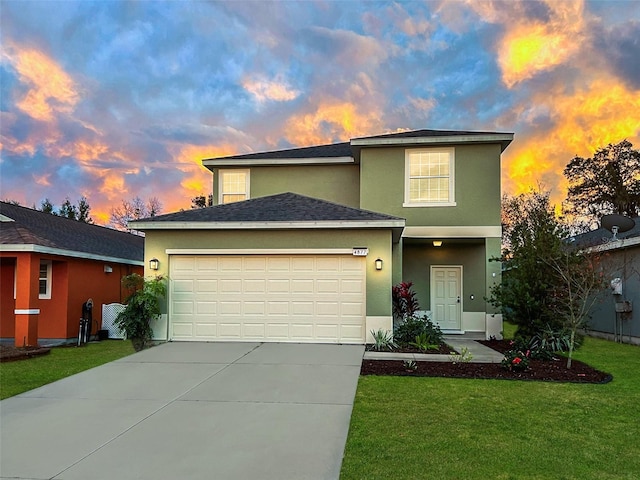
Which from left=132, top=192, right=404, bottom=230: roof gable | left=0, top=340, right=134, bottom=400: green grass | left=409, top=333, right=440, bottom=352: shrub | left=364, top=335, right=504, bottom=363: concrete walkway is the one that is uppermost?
left=132, top=192, right=404, bottom=230: roof gable

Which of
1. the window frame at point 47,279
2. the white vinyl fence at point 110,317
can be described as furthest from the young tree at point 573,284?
the window frame at point 47,279

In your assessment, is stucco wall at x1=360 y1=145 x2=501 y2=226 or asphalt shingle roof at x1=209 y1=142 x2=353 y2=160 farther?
asphalt shingle roof at x1=209 y1=142 x2=353 y2=160

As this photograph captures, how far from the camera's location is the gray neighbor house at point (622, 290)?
1340 centimetres

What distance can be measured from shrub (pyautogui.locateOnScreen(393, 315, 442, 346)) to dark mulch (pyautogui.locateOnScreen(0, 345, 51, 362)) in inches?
342

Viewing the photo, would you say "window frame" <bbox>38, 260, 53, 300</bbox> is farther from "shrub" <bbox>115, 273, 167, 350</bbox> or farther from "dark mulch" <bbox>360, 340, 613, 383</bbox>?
"dark mulch" <bbox>360, 340, 613, 383</bbox>

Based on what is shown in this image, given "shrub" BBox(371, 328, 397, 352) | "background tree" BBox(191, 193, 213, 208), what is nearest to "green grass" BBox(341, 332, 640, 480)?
"shrub" BBox(371, 328, 397, 352)

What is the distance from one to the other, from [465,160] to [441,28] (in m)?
4.12

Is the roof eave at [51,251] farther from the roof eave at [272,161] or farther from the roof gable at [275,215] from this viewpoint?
the roof eave at [272,161]

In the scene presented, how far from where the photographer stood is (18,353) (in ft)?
36.1

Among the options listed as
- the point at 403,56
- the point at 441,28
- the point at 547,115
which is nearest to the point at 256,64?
the point at 403,56

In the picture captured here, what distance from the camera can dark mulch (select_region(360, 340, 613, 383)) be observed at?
8.24 meters

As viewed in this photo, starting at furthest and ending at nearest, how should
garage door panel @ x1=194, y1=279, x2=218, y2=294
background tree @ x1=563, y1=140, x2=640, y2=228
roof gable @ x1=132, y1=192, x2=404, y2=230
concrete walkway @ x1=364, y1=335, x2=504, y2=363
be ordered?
1. background tree @ x1=563, y1=140, x2=640, y2=228
2. garage door panel @ x1=194, y1=279, x2=218, y2=294
3. roof gable @ x1=132, y1=192, x2=404, y2=230
4. concrete walkway @ x1=364, y1=335, x2=504, y2=363

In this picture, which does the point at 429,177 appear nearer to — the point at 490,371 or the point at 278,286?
the point at 278,286

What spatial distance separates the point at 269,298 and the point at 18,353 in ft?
19.6
